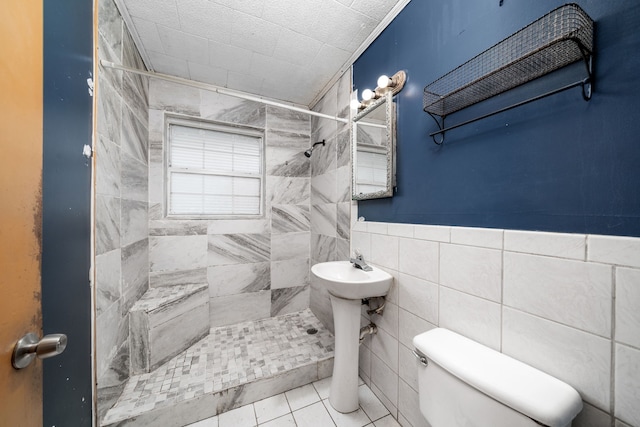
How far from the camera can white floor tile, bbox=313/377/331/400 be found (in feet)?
4.77

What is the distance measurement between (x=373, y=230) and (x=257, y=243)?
1.37m

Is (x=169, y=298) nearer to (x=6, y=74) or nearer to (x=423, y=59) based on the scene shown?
(x=6, y=74)

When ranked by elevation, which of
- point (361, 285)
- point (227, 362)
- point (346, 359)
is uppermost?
point (361, 285)

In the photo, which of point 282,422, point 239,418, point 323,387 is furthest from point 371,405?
point 239,418

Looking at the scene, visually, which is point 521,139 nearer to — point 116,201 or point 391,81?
point 391,81

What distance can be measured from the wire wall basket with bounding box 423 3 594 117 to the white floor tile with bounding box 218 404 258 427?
202 cm

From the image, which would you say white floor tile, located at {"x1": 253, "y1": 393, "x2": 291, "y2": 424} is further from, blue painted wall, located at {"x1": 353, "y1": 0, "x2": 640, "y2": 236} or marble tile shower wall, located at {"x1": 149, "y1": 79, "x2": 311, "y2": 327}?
blue painted wall, located at {"x1": 353, "y1": 0, "x2": 640, "y2": 236}

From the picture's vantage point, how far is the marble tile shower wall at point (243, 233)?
1949mm

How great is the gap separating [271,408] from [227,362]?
0.48m

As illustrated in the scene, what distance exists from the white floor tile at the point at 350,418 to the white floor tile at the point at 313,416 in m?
0.03

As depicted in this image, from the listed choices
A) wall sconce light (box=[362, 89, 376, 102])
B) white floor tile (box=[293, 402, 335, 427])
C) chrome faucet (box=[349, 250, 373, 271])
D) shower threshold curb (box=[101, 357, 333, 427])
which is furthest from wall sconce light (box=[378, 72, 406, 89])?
white floor tile (box=[293, 402, 335, 427])

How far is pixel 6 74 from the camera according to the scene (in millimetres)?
438

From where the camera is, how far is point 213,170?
222cm

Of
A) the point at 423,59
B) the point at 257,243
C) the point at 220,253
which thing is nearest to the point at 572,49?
the point at 423,59
